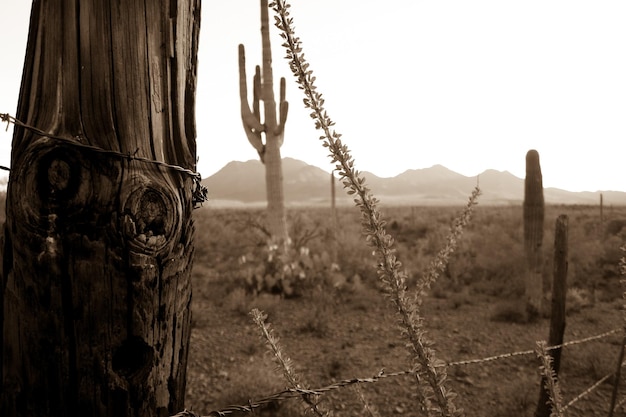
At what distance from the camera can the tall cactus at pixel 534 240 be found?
7570mm

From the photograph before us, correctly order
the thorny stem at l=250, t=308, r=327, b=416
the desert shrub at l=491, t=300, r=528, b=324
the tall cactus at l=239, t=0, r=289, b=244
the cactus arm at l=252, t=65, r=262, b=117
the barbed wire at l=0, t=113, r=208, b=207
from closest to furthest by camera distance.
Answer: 1. the barbed wire at l=0, t=113, r=208, b=207
2. the thorny stem at l=250, t=308, r=327, b=416
3. the desert shrub at l=491, t=300, r=528, b=324
4. the tall cactus at l=239, t=0, r=289, b=244
5. the cactus arm at l=252, t=65, r=262, b=117

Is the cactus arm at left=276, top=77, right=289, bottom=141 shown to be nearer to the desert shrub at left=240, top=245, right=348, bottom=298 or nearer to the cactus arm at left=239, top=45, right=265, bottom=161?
the cactus arm at left=239, top=45, right=265, bottom=161

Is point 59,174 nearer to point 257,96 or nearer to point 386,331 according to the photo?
point 386,331

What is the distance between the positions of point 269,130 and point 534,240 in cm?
583

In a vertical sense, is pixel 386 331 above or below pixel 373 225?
below

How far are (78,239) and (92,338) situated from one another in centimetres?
25

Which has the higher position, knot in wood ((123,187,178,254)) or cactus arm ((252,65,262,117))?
cactus arm ((252,65,262,117))

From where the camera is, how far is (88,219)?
1100mm

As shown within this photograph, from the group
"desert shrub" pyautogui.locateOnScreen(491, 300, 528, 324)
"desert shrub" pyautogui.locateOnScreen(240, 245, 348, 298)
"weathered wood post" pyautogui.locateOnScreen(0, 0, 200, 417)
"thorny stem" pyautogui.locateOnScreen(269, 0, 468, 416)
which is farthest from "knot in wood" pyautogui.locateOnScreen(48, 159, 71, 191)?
"desert shrub" pyautogui.locateOnScreen(491, 300, 528, 324)

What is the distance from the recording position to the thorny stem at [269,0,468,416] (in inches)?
32.7


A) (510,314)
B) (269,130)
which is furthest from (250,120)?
(510,314)

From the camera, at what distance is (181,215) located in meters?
1.23

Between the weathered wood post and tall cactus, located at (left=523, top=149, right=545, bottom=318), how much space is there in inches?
303

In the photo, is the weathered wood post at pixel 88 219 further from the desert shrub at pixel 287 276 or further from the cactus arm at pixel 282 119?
the cactus arm at pixel 282 119
